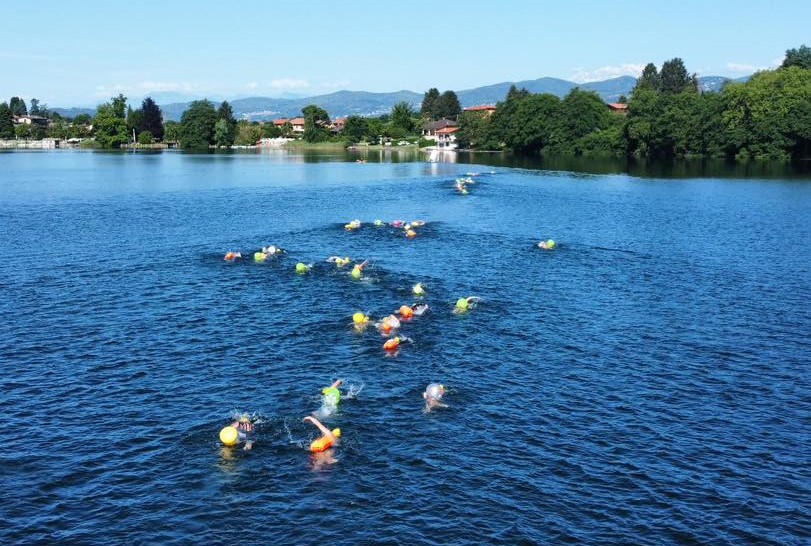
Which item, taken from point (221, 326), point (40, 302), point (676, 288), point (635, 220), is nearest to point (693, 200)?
point (635, 220)

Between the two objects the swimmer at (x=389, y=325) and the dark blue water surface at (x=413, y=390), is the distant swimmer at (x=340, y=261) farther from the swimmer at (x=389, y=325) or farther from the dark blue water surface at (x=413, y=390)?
the swimmer at (x=389, y=325)

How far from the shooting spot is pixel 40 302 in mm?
49656

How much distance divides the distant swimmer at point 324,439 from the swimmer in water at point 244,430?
98.1 inches

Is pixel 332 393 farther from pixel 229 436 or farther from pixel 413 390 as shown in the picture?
pixel 229 436

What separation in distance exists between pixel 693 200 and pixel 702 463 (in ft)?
290

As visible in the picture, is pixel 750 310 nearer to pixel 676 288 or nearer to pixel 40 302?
pixel 676 288

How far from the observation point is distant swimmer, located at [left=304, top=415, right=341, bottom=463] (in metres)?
29.2

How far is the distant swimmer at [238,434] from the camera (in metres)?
29.2

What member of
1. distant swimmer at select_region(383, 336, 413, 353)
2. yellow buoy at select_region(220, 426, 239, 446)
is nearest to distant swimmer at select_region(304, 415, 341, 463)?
yellow buoy at select_region(220, 426, 239, 446)

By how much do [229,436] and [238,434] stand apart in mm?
551

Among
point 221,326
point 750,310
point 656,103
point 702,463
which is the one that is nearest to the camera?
point 702,463

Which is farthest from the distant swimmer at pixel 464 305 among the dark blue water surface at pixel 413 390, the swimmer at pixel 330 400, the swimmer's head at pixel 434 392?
the swimmer at pixel 330 400

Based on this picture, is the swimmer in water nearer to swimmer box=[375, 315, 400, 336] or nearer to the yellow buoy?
the yellow buoy

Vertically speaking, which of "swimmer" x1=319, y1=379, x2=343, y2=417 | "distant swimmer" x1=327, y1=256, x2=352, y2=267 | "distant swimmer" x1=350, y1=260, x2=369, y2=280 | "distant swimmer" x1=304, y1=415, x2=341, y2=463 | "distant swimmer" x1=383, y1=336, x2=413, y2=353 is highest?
"distant swimmer" x1=327, y1=256, x2=352, y2=267
